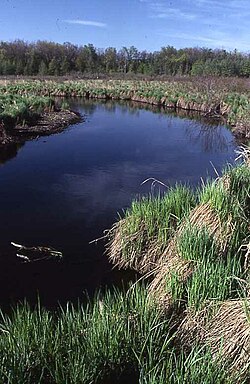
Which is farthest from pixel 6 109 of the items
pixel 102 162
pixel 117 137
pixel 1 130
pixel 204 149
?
pixel 204 149

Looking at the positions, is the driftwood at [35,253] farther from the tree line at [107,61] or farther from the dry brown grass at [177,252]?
the tree line at [107,61]

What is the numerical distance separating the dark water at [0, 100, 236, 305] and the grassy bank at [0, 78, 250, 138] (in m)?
1.29

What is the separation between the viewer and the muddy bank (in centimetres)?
1356

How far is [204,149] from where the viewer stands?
46.1ft

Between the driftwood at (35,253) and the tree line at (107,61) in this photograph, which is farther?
the tree line at (107,61)

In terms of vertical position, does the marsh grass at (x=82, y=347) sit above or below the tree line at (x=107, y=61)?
below

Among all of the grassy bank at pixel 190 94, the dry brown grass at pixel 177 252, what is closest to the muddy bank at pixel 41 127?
the grassy bank at pixel 190 94

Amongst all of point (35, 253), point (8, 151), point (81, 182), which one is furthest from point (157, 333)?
point (8, 151)

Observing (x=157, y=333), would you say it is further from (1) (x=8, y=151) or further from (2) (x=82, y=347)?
(1) (x=8, y=151)

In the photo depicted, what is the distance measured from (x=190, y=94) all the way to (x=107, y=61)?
112 ft

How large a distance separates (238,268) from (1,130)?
11056mm

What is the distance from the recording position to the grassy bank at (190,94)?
62.6 feet

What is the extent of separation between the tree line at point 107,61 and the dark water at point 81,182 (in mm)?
24102

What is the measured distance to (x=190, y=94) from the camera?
983 inches
